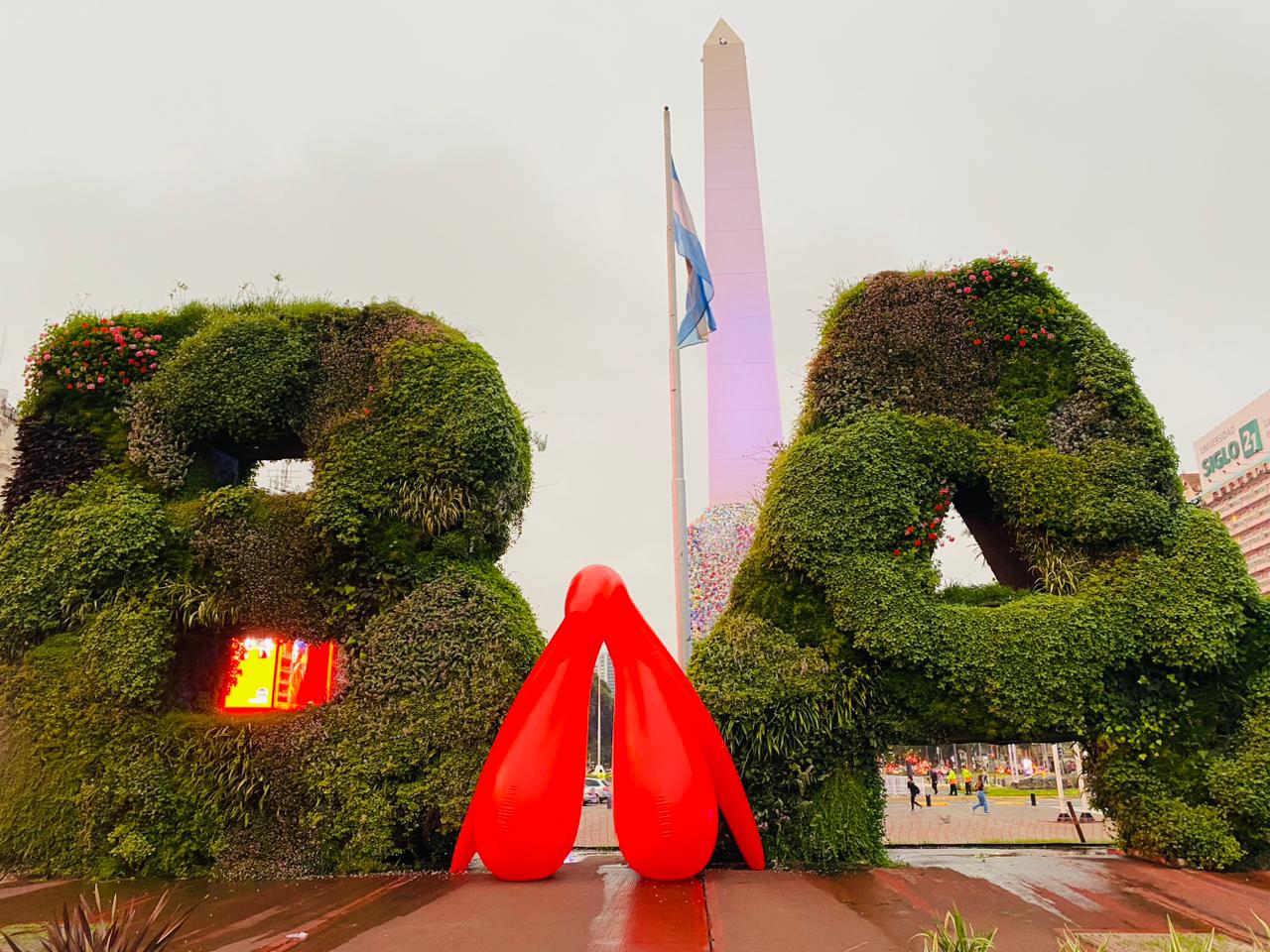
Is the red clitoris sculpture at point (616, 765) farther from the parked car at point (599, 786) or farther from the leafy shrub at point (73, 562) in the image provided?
the parked car at point (599, 786)

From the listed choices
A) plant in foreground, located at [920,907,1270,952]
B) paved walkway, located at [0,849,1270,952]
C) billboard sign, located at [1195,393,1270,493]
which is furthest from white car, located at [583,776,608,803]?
billboard sign, located at [1195,393,1270,493]

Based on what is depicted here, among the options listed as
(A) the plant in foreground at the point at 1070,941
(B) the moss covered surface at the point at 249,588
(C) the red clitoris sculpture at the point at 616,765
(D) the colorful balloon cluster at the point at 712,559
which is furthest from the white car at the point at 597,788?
(A) the plant in foreground at the point at 1070,941

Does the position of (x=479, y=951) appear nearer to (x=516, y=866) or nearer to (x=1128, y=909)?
(x=516, y=866)

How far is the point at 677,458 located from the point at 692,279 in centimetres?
314

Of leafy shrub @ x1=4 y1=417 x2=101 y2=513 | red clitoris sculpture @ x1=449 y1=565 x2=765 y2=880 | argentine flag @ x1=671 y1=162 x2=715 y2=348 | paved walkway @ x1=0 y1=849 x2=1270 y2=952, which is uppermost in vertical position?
argentine flag @ x1=671 y1=162 x2=715 y2=348

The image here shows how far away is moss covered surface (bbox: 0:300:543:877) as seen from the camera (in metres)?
7.96

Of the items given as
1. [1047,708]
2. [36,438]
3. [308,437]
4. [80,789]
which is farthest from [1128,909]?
[36,438]

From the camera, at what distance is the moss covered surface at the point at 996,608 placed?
766 centimetres

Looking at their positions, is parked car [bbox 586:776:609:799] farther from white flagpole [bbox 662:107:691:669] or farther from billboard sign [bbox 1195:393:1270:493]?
billboard sign [bbox 1195:393:1270:493]

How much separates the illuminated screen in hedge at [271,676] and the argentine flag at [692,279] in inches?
275

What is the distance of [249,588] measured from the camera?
8742 millimetres

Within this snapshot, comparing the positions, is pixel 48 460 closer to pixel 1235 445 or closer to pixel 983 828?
pixel 983 828

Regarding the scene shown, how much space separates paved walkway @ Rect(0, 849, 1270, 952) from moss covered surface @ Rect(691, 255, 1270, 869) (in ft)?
2.57

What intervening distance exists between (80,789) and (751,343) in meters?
14.8
